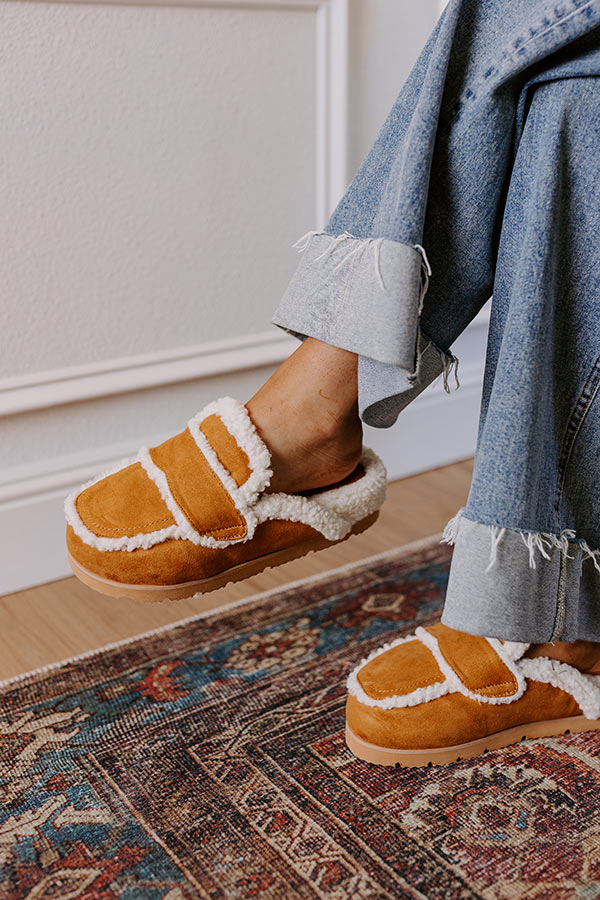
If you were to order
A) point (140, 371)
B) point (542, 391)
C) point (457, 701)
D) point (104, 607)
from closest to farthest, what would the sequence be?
point (542, 391)
point (457, 701)
point (104, 607)
point (140, 371)

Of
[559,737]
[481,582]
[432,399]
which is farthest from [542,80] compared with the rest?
[432,399]

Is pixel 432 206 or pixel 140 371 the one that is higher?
pixel 432 206

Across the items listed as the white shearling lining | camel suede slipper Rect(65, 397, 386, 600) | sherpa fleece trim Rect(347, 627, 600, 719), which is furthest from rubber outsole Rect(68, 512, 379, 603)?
the white shearling lining

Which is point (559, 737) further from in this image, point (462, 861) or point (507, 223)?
point (507, 223)

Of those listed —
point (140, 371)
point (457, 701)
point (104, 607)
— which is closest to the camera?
point (457, 701)

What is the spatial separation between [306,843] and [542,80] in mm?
586

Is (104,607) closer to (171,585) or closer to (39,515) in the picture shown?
(39,515)

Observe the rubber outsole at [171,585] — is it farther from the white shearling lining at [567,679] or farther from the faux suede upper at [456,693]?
the white shearling lining at [567,679]

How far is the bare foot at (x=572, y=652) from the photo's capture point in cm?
76

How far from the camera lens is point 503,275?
672mm

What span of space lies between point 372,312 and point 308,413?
13 centimetres

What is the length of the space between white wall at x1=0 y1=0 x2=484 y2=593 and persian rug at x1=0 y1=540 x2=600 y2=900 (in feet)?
1.05

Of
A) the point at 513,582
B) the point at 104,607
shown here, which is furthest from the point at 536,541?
the point at 104,607

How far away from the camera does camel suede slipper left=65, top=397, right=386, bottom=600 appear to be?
2.36 feet
